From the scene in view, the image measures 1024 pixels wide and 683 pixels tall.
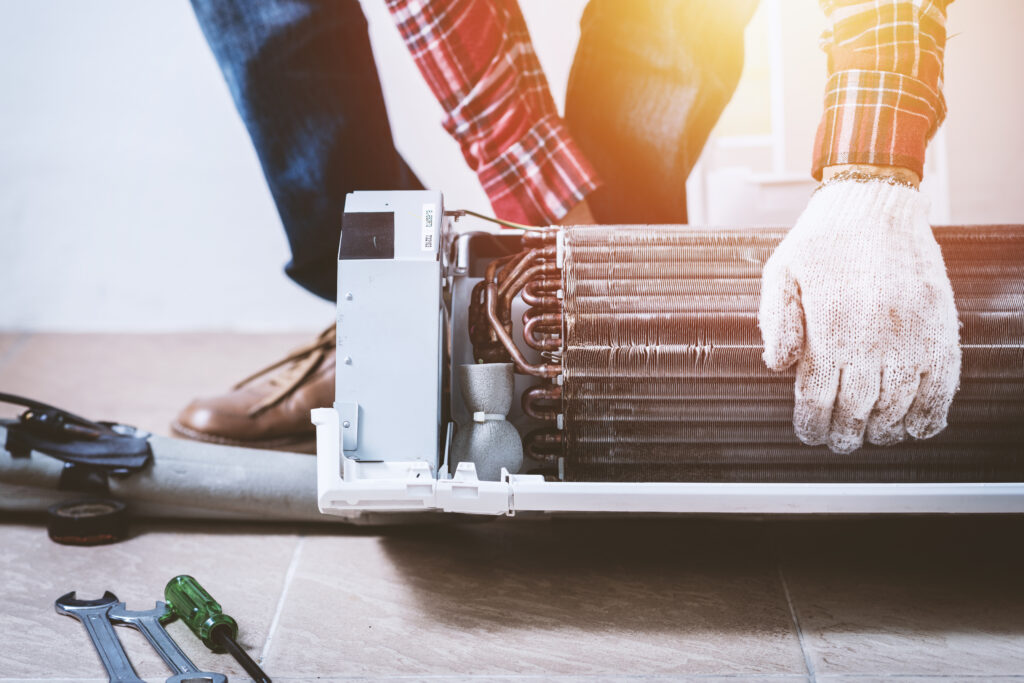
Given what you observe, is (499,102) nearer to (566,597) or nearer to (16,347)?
(566,597)

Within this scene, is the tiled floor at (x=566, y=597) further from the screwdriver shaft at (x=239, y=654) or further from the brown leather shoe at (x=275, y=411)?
the brown leather shoe at (x=275, y=411)

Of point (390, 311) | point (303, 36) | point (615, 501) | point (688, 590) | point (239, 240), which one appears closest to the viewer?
point (615, 501)

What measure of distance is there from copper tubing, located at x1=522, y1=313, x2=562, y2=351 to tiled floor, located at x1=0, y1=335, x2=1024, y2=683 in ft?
0.92

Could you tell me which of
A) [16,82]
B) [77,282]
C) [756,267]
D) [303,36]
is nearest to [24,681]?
[756,267]

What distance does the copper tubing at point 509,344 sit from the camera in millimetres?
903

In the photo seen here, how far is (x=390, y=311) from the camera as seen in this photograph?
872mm

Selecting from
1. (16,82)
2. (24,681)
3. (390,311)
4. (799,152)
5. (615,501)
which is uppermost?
(16,82)

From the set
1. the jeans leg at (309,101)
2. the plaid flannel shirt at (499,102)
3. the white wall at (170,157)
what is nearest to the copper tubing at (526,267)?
the plaid flannel shirt at (499,102)

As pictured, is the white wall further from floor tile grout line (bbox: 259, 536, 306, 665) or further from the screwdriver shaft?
the screwdriver shaft

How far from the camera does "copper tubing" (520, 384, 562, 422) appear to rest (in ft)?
3.04

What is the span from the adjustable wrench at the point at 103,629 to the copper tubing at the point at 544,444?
431mm

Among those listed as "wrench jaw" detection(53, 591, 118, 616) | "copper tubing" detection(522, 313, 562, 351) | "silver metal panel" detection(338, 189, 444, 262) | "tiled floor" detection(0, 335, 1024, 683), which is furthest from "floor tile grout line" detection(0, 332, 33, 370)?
"copper tubing" detection(522, 313, 562, 351)

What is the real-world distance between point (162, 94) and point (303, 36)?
600 mm

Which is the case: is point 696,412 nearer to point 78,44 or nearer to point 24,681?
point 24,681
